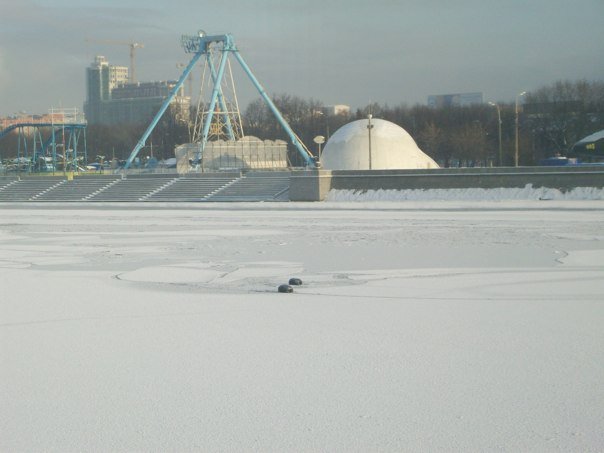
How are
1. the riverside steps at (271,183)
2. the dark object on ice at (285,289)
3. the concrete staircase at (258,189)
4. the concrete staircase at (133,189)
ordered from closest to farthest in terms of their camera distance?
1. the dark object on ice at (285,289)
2. the riverside steps at (271,183)
3. the concrete staircase at (258,189)
4. the concrete staircase at (133,189)

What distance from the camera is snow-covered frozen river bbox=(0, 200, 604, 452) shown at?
5586mm

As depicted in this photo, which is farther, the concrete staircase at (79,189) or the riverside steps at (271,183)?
the concrete staircase at (79,189)

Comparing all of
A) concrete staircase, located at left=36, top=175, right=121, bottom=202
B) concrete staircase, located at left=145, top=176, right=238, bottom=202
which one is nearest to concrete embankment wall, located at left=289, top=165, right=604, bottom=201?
concrete staircase, located at left=145, top=176, right=238, bottom=202

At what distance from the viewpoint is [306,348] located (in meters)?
8.03

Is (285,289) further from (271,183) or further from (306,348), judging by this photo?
(271,183)

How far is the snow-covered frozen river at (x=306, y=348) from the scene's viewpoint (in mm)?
5586

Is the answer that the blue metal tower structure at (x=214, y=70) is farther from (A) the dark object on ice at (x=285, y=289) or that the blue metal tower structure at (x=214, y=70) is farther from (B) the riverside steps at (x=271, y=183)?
(A) the dark object on ice at (x=285, y=289)

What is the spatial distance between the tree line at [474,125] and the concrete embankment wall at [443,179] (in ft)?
40.4

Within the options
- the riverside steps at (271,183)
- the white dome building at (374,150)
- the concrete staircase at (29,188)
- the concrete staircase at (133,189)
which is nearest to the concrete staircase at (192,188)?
the riverside steps at (271,183)

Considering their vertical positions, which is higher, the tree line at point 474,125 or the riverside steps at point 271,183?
the tree line at point 474,125

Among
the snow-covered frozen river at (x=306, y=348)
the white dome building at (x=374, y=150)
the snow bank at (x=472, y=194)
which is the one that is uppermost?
the white dome building at (x=374, y=150)

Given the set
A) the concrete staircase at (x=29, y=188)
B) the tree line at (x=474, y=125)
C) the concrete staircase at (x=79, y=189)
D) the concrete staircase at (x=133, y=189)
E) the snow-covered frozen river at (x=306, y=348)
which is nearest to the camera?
the snow-covered frozen river at (x=306, y=348)

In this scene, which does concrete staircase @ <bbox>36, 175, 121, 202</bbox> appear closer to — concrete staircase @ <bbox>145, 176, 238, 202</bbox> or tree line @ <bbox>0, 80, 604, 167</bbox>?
concrete staircase @ <bbox>145, 176, 238, 202</bbox>

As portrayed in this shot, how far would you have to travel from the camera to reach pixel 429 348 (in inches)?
312
